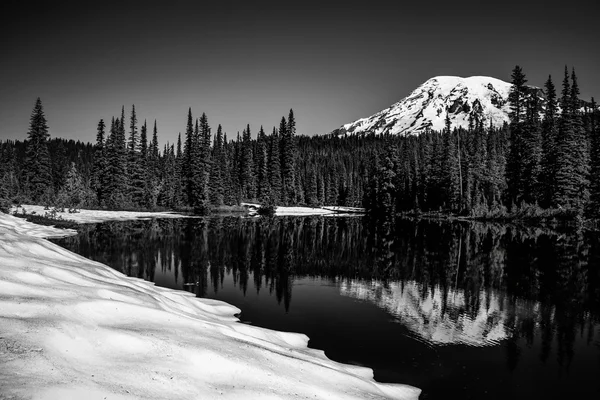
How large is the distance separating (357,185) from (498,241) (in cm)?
9778

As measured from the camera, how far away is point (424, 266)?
2064 centimetres

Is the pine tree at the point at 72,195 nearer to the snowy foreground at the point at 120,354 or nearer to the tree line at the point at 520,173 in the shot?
the snowy foreground at the point at 120,354

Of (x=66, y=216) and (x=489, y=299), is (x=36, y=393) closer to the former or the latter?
(x=489, y=299)

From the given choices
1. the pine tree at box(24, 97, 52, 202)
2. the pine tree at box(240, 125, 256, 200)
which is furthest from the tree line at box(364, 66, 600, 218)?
the pine tree at box(24, 97, 52, 202)

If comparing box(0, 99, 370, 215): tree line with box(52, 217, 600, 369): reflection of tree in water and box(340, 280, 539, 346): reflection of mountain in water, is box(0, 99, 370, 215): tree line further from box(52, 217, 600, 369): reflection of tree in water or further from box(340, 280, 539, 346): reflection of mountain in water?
box(340, 280, 539, 346): reflection of mountain in water

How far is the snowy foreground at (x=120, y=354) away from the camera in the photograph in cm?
390

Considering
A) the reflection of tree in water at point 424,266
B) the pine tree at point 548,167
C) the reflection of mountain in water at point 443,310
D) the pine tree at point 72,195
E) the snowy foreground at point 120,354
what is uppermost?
the pine tree at point 548,167

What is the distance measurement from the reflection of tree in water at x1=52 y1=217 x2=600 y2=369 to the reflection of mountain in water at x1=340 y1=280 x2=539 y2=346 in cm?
11

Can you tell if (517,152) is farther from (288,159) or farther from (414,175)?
(288,159)

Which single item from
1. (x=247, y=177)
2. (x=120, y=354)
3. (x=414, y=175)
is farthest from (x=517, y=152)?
(x=120, y=354)

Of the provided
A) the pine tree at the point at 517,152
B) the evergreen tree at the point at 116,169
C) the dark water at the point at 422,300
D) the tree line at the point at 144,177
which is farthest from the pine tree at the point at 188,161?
the pine tree at the point at 517,152

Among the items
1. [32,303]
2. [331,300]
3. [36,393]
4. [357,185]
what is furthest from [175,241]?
[357,185]

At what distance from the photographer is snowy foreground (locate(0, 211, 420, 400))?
3896 millimetres

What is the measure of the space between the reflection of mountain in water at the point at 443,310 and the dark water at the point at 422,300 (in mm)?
42
